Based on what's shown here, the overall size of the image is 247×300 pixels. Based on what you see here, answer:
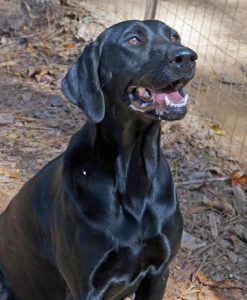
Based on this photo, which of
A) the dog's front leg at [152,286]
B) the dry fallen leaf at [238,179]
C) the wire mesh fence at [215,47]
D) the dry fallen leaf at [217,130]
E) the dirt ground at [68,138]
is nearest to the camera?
the dog's front leg at [152,286]

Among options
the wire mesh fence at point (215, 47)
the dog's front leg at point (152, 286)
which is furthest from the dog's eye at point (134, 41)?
the wire mesh fence at point (215, 47)

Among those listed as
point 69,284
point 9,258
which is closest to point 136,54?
point 69,284

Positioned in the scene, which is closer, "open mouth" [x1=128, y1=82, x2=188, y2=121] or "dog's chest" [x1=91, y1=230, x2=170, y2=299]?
"open mouth" [x1=128, y1=82, x2=188, y2=121]

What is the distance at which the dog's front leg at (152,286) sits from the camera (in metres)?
3.54

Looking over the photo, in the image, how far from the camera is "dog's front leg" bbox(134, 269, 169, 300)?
3.54 metres

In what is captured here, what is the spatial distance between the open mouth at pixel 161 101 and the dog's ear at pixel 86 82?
0.51 feet

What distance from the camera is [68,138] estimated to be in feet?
19.0

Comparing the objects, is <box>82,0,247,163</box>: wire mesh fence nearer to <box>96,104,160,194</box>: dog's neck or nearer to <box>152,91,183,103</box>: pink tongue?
<box>96,104,160,194</box>: dog's neck

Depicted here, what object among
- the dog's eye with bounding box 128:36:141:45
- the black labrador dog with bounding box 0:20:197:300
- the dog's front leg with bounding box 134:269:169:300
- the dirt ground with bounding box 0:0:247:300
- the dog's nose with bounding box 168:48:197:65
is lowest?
the dirt ground with bounding box 0:0:247:300

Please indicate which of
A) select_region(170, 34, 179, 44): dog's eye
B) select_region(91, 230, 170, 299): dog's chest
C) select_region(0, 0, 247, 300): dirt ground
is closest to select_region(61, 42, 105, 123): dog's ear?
select_region(170, 34, 179, 44): dog's eye

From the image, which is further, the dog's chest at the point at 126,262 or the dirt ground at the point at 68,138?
the dirt ground at the point at 68,138

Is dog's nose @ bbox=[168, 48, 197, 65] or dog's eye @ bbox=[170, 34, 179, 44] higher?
dog's nose @ bbox=[168, 48, 197, 65]

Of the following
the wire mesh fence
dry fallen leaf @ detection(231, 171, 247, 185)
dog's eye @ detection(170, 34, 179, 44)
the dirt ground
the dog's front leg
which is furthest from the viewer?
the wire mesh fence

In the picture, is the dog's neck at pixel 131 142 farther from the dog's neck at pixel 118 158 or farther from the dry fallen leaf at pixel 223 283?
the dry fallen leaf at pixel 223 283
